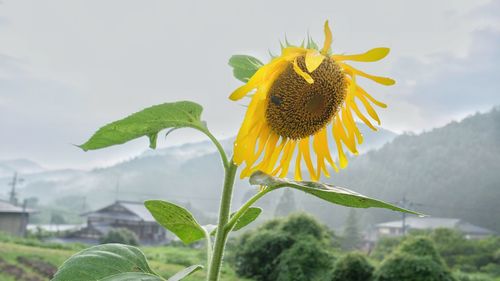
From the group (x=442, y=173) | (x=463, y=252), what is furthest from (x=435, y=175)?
(x=463, y=252)

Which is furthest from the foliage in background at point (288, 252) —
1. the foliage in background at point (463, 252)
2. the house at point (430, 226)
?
the house at point (430, 226)

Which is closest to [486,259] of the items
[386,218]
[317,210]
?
[386,218]

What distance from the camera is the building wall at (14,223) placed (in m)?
18.3

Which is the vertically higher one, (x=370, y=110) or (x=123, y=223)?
(x=370, y=110)

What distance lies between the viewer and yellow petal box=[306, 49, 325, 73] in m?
0.43

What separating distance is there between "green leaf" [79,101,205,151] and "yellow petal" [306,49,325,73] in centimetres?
11

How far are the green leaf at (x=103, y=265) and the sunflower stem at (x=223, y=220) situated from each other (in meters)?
0.05

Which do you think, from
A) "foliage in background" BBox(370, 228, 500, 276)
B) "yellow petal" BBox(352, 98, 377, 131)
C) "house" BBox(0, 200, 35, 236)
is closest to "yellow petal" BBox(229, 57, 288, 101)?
"yellow petal" BBox(352, 98, 377, 131)

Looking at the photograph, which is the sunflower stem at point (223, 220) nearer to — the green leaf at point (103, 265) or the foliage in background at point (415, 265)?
the green leaf at point (103, 265)

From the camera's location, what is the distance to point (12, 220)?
61.4 ft

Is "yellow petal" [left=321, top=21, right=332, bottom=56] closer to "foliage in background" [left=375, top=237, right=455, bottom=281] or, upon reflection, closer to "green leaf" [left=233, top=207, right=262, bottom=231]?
"green leaf" [left=233, top=207, right=262, bottom=231]

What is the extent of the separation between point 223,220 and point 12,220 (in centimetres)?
2059

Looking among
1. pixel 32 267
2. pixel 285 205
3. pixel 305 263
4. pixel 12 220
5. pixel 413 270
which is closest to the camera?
pixel 413 270

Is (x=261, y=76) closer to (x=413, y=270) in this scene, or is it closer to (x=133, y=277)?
(x=133, y=277)
